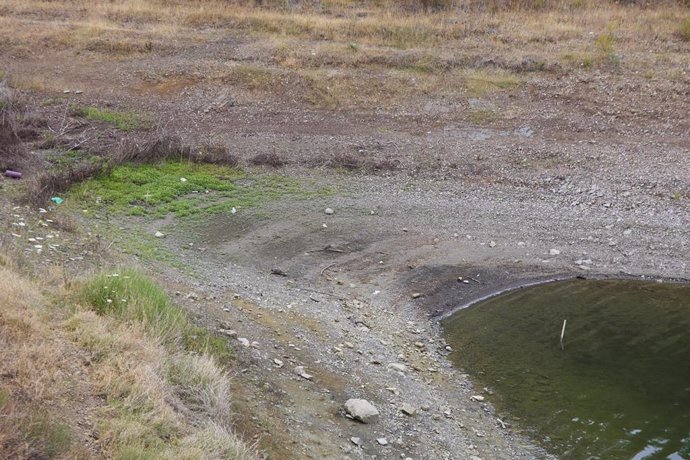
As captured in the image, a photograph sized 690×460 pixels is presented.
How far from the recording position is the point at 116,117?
16.8m

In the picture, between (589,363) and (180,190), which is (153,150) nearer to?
(180,190)

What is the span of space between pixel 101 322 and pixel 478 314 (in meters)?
6.23

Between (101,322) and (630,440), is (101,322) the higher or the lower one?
the higher one

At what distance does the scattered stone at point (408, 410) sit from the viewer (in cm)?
695

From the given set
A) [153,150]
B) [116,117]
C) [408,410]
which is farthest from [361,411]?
[116,117]

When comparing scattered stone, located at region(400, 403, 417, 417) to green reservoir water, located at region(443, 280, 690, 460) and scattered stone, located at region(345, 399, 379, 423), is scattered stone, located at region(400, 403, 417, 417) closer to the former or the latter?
scattered stone, located at region(345, 399, 379, 423)

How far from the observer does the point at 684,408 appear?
7906 mm

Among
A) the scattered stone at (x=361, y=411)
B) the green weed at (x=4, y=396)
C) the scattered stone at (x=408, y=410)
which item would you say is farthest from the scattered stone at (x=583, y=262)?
the green weed at (x=4, y=396)

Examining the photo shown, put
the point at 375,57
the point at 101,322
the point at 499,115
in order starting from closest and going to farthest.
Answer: the point at 101,322 < the point at 499,115 < the point at 375,57

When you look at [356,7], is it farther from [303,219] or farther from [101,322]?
[101,322]

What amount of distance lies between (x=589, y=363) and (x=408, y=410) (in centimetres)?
334

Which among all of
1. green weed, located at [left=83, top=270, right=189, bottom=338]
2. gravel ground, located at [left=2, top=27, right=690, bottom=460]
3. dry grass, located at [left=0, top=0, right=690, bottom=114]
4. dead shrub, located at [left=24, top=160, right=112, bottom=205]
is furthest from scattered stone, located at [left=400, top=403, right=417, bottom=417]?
dry grass, located at [left=0, top=0, right=690, bottom=114]

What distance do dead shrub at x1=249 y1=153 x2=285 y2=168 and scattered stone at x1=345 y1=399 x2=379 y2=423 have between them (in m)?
9.33

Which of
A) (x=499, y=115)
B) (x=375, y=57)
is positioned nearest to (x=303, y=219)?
(x=499, y=115)
